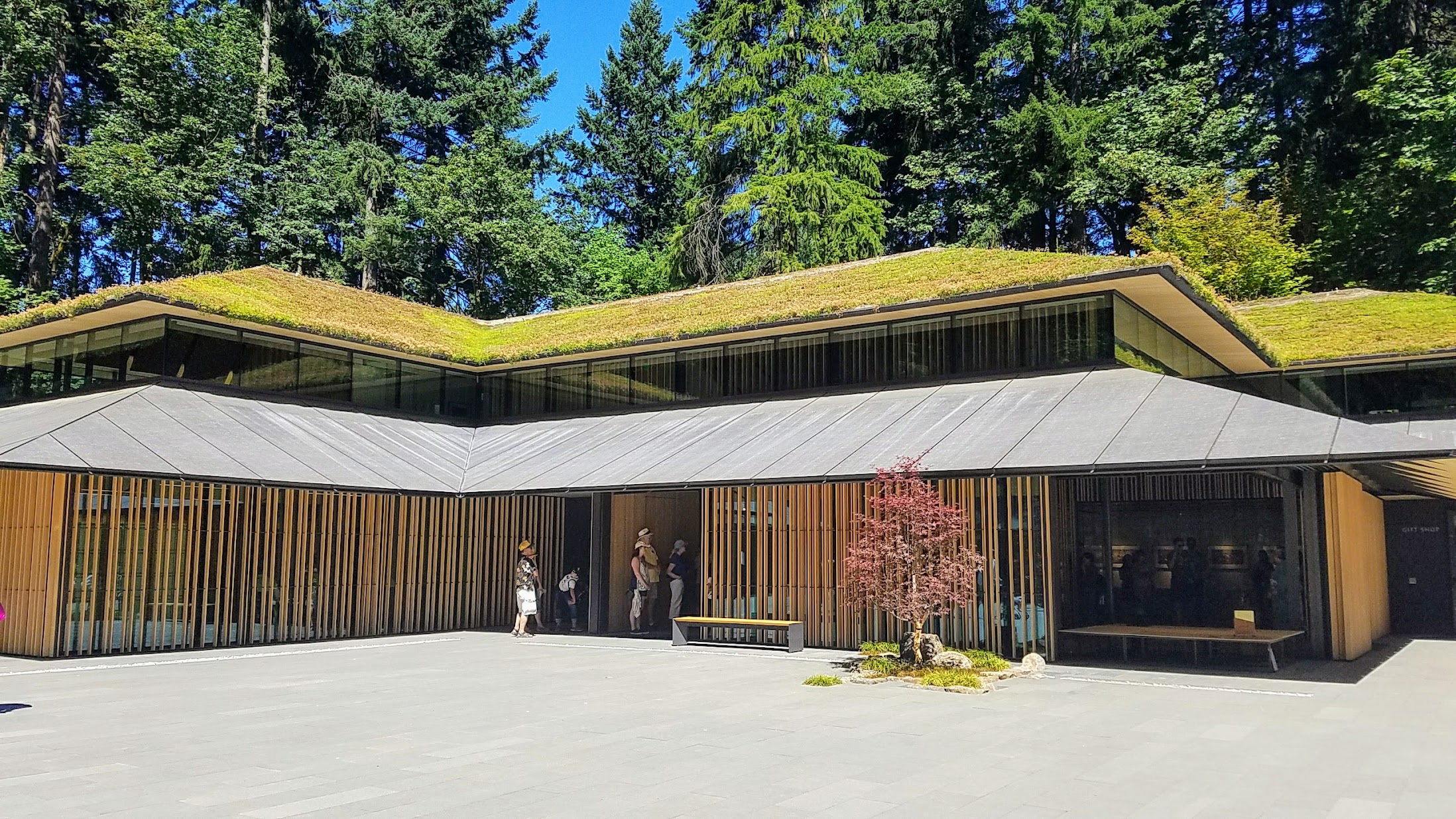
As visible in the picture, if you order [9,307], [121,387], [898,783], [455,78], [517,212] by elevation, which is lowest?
[898,783]

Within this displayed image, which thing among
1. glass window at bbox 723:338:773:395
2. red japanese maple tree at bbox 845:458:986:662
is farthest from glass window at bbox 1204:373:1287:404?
red japanese maple tree at bbox 845:458:986:662

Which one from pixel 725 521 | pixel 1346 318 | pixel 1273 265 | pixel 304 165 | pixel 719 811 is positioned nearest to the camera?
pixel 719 811

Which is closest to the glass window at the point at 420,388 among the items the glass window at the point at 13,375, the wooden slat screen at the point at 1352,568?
the glass window at the point at 13,375

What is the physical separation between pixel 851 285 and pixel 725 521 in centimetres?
480

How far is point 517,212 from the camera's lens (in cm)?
3462

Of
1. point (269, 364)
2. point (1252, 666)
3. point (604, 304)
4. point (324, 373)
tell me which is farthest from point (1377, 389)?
point (269, 364)

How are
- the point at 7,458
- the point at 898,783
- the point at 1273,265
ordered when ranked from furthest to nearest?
the point at 1273,265, the point at 7,458, the point at 898,783

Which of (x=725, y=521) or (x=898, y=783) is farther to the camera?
(x=725, y=521)

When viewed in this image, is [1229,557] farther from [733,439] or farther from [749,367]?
[749,367]

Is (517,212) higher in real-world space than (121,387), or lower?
higher

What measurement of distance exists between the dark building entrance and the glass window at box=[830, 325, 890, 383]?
10.2 meters

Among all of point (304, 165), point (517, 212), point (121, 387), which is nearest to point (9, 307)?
point (304, 165)

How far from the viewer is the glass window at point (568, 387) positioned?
778 inches

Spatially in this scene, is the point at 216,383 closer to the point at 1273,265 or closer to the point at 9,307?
the point at 9,307
